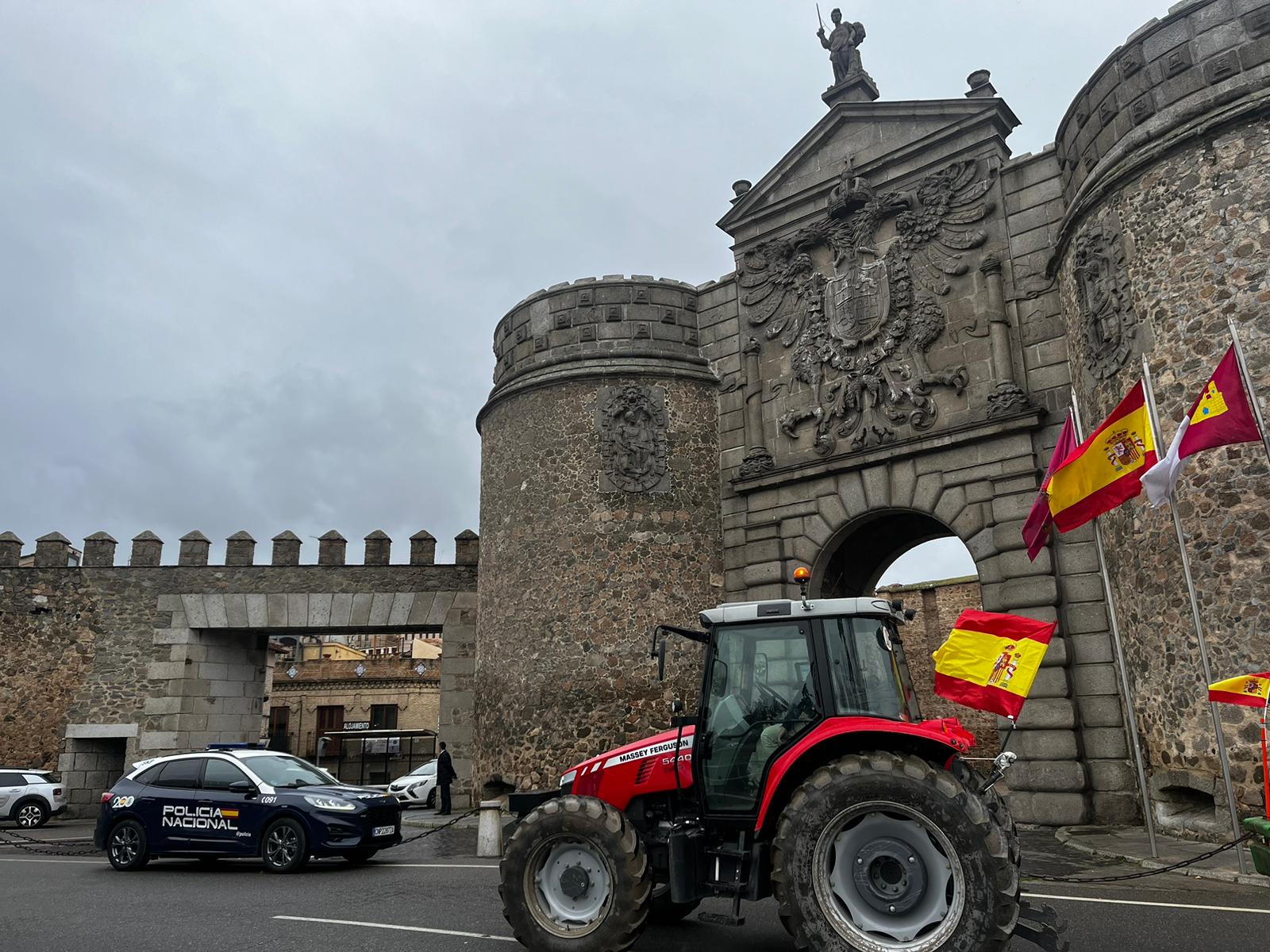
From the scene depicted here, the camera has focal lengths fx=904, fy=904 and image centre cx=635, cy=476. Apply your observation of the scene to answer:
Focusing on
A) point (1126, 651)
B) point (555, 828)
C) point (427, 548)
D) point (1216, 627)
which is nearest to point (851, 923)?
point (555, 828)

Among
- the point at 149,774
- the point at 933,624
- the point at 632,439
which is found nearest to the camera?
the point at 149,774

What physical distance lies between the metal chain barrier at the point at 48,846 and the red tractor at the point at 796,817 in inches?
342

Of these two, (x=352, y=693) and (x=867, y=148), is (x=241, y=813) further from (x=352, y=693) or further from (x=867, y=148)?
(x=352, y=693)

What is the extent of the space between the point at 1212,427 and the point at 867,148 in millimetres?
7711

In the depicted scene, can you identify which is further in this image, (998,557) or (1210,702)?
(998,557)

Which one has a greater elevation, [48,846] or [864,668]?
[864,668]

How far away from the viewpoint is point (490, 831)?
10.3 metres

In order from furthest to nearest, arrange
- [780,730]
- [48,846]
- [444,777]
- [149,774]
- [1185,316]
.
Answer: [444,777]
[48,846]
[149,774]
[1185,316]
[780,730]

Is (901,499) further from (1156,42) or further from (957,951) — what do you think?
(957,951)

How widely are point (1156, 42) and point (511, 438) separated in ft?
34.8

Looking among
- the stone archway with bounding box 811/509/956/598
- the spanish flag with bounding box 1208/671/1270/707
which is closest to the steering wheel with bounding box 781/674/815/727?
the spanish flag with bounding box 1208/671/1270/707

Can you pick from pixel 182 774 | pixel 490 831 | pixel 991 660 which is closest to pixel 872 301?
pixel 991 660

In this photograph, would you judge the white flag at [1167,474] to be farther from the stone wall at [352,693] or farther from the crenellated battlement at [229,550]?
the stone wall at [352,693]

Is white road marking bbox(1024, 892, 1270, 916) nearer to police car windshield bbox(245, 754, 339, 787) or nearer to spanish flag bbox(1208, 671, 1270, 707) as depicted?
spanish flag bbox(1208, 671, 1270, 707)
